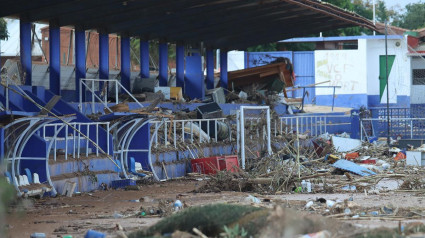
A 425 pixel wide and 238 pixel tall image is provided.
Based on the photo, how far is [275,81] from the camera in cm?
3984

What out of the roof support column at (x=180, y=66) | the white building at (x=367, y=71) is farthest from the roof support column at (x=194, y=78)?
the white building at (x=367, y=71)

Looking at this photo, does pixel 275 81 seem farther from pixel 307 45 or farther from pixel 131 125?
pixel 307 45

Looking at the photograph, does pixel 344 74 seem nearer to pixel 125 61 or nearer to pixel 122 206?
pixel 125 61

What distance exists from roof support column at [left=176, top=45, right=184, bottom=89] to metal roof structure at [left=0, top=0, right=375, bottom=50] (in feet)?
1.44

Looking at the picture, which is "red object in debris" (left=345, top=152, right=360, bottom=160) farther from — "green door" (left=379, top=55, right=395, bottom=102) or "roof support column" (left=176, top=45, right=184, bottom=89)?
"green door" (left=379, top=55, right=395, bottom=102)

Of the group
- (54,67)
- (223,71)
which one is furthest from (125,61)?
(223,71)

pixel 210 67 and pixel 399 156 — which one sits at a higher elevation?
pixel 210 67

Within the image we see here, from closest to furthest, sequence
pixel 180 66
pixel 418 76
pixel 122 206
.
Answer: pixel 122 206 < pixel 180 66 < pixel 418 76

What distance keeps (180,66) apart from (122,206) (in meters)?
21.4

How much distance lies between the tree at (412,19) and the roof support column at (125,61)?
67.5 metres

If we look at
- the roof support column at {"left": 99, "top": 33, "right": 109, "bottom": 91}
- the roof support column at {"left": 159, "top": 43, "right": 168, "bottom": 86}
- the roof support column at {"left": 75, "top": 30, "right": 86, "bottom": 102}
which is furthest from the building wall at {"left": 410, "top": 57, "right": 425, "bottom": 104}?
the roof support column at {"left": 75, "top": 30, "right": 86, "bottom": 102}

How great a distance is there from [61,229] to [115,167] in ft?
31.1

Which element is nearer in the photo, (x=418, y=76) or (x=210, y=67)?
(x=210, y=67)

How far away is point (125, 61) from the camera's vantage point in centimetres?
3275
